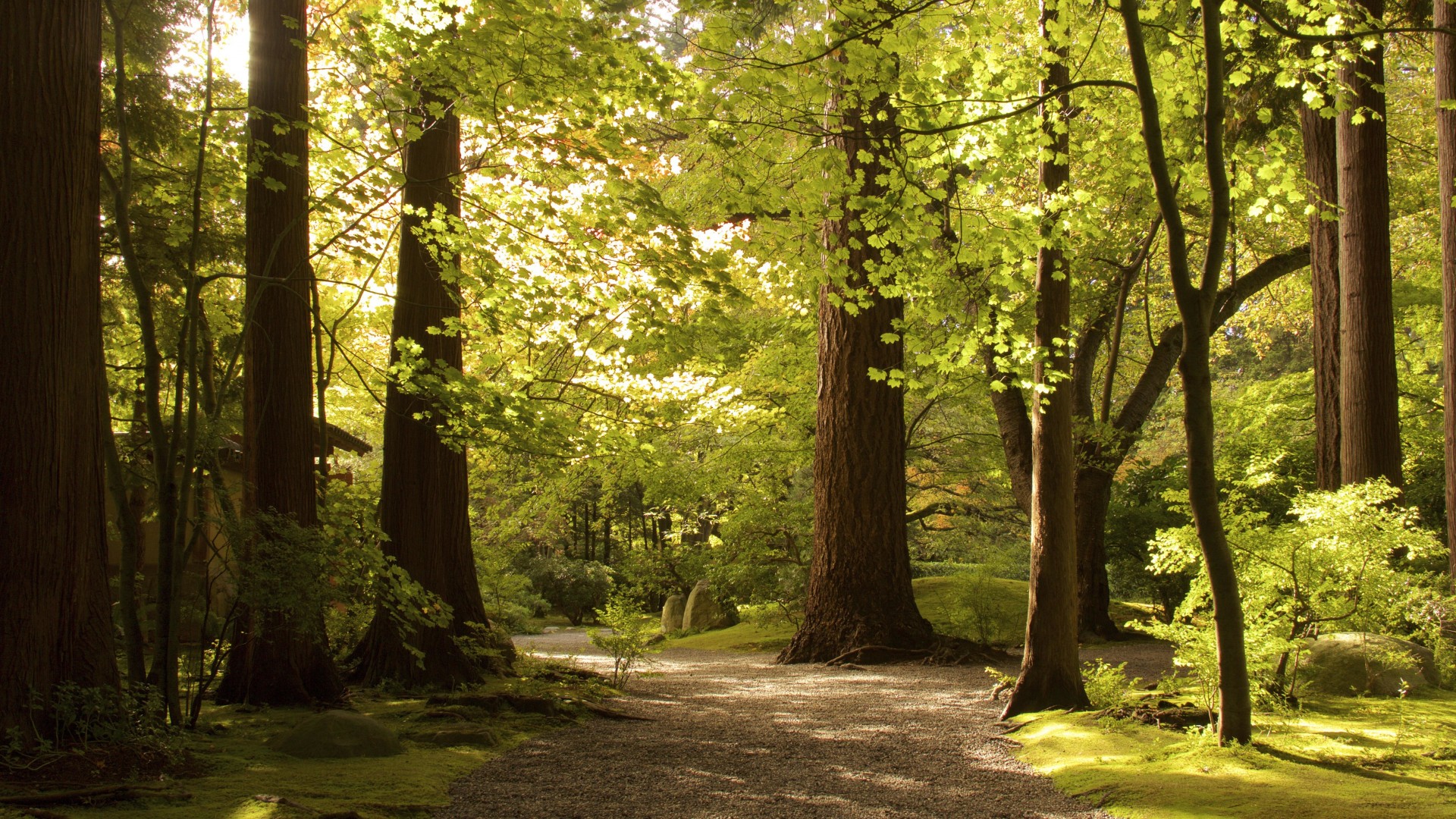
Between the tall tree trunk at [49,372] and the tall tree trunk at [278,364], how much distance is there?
2.08 meters

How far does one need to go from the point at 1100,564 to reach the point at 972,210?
8.61 m

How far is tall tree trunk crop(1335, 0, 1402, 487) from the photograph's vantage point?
27.1ft

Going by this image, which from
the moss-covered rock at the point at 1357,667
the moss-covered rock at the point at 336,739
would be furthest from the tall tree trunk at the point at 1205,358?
the moss-covered rock at the point at 336,739

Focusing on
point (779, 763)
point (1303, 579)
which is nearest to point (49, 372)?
point (779, 763)

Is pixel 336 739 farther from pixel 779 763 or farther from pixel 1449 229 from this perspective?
pixel 1449 229

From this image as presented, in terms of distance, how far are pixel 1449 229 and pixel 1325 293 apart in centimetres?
151

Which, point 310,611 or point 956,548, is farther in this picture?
point 956,548

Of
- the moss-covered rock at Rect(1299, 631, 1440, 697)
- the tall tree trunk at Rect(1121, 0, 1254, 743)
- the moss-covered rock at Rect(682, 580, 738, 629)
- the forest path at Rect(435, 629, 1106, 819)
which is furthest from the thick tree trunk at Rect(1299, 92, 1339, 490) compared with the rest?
the moss-covered rock at Rect(682, 580, 738, 629)

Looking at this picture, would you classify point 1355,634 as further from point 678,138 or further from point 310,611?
point 678,138

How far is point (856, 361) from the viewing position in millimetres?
10211

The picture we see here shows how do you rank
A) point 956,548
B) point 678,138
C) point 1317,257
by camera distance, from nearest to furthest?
point 1317,257 → point 678,138 → point 956,548

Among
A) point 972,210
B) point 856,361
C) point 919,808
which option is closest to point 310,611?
point 919,808

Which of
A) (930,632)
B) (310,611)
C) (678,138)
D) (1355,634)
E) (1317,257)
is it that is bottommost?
(930,632)

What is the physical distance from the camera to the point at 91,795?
3.38m
